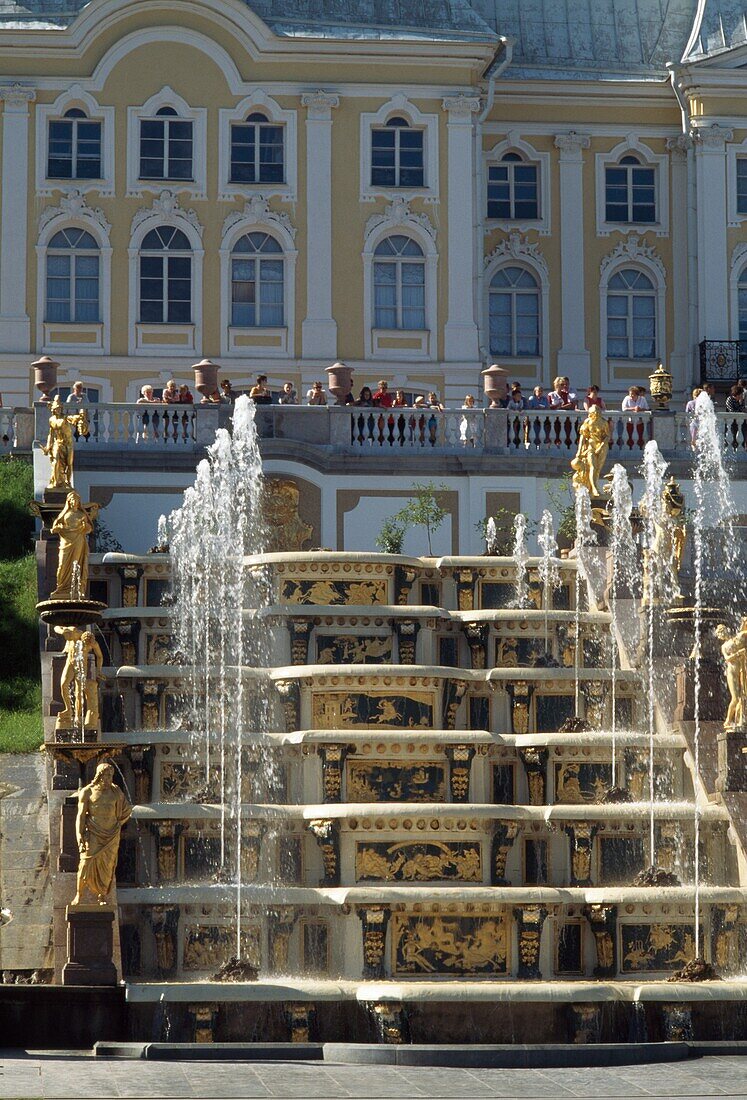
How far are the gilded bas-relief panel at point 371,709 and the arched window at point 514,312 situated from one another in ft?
89.8

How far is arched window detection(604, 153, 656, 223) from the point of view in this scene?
55125 millimetres

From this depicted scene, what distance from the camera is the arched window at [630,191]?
55.1m

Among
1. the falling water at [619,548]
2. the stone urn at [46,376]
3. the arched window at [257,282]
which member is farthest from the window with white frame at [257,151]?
the falling water at [619,548]

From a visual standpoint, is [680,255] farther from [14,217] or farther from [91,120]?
[14,217]

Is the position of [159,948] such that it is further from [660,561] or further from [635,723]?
[660,561]

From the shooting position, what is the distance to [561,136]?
55062 millimetres

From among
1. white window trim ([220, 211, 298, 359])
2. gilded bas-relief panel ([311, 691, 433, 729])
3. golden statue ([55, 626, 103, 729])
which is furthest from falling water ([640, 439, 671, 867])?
white window trim ([220, 211, 298, 359])

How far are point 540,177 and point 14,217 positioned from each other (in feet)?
40.0

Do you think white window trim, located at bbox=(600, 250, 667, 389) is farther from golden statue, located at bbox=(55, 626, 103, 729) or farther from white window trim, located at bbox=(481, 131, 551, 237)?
golden statue, located at bbox=(55, 626, 103, 729)

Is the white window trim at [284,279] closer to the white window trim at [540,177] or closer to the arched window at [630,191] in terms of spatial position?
the white window trim at [540,177]

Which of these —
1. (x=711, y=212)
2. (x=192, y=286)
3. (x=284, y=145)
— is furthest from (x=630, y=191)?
(x=192, y=286)

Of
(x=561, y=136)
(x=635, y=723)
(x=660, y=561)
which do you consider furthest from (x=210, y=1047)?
(x=561, y=136)

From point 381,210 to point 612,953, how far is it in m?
30.2

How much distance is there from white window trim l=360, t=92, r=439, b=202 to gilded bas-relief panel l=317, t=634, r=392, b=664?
23300 millimetres
